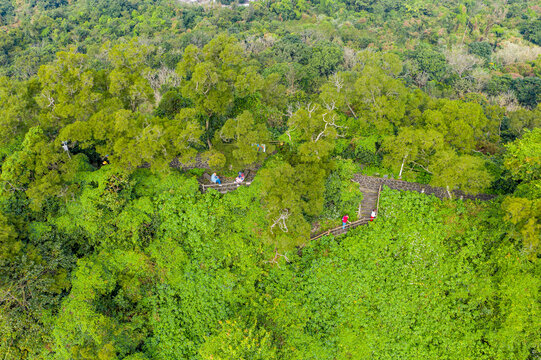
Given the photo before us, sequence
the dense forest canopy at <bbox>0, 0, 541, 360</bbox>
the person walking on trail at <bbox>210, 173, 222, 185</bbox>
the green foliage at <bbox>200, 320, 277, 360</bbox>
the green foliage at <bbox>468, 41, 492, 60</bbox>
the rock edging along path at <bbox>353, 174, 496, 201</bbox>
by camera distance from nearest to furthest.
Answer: the green foliage at <bbox>200, 320, 277, 360</bbox> → the dense forest canopy at <bbox>0, 0, 541, 360</bbox> → the rock edging along path at <bbox>353, 174, 496, 201</bbox> → the person walking on trail at <bbox>210, 173, 222, 185</bbox> → the green foliage at <bbox>468, 41, 492, 60</bbox>


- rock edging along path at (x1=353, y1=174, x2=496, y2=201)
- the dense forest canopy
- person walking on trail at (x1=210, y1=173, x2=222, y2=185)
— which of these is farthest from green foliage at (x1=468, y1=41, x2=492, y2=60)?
person walking on trail at (x1=210, y1=173, x2=222, y2=185)

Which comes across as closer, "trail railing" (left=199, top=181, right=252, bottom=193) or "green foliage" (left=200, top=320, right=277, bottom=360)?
"green foliage" (left=200, top=320, right=277, bottom=360)

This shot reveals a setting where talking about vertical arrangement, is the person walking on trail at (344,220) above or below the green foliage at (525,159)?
below

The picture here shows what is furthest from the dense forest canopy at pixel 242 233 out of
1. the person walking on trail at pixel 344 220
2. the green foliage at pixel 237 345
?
the person walking on trail at pixel 344 220

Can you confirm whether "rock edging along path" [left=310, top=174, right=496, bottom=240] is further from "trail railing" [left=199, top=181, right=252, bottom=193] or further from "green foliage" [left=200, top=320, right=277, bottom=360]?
"green foliage" [left=200, top=320, right=277, bottom=360]

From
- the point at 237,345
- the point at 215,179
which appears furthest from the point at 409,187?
the point at 237,345

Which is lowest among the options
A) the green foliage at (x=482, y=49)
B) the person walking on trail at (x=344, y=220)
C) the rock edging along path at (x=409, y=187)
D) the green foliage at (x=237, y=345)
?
the green foliage at (x=237, y=345)

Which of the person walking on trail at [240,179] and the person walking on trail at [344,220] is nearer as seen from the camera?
the person walking on trail at [344,220]

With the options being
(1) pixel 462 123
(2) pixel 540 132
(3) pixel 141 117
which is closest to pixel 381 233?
(1) pixel 462 123

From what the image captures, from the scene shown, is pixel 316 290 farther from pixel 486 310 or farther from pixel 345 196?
pixel 486 310

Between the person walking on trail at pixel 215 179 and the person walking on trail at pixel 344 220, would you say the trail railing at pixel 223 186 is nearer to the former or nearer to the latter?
the person walking on trail at pixel 215 179
